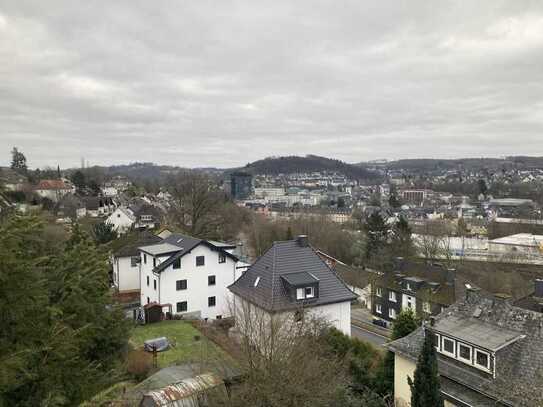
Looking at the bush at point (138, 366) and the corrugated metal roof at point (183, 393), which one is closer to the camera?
the corrugated metal roof at point (183, 393)

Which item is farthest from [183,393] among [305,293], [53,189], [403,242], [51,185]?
[51,185]

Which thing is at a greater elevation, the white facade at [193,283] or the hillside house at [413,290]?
the white facade at [193,283]

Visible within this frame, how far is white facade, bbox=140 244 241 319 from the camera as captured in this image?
29.1 m

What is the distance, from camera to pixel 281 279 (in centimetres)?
2391

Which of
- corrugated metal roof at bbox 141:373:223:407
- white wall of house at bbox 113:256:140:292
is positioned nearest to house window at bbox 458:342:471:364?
corrugated metal roof at bbox 141:373:223:407

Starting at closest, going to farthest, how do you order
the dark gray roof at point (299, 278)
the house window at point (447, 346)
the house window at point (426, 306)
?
the house window at point (447, 346) < the dark gray roof at point (299, 278) < the house window at point (426, 306)

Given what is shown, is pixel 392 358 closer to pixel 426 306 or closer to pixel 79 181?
pixel 426 306

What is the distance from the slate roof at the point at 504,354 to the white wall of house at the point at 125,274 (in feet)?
83.4

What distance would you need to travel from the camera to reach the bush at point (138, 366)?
1827cm

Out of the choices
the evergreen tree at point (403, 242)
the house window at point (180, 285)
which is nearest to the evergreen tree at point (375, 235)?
the evergreen tree at point (403, 242)

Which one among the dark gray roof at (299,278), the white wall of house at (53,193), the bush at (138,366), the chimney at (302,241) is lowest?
the bush at (138,366)

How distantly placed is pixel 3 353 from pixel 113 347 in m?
8.16

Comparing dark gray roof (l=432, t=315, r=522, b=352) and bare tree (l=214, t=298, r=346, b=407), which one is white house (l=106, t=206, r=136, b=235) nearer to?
bare tree (l=214, t=298, r=346, b=407)

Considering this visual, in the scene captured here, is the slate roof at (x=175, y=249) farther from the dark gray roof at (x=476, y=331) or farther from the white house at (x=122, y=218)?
the white house at (x=122, y=218)
